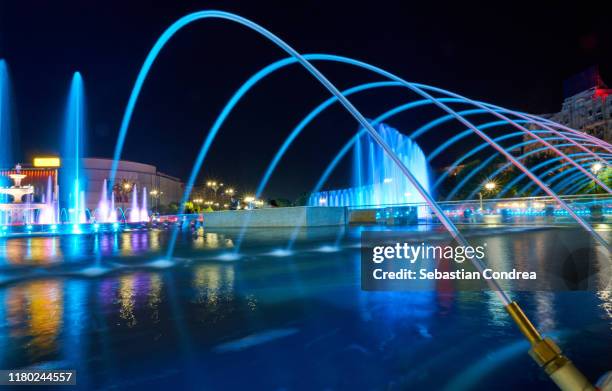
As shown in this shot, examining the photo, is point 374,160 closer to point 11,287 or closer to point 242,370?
point 11,287

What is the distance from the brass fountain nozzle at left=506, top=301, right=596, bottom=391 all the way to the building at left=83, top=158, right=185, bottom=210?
4919 inches

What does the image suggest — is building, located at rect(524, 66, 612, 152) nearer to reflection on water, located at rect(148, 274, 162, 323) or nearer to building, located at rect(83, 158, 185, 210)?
reflection on water, located at rect(148, 274, 162, 323)

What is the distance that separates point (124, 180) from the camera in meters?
118

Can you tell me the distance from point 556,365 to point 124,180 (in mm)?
129521

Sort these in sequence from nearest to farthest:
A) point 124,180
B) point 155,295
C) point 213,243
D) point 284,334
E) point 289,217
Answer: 1. point 284,334
2. point 155,295
3. point 213,243
4. point 289,217
5. point 124,180

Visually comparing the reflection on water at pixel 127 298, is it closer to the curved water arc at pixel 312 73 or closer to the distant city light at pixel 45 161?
the curved water arc at pixel 312 73

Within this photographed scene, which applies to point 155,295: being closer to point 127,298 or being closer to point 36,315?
point 127,298

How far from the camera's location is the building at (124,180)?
112562 millimetres

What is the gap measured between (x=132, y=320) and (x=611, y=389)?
226 inches

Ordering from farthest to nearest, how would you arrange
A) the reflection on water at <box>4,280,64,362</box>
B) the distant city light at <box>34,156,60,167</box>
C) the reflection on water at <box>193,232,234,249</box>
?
1. the distant city light at <box>34,156,60,167</box>
2. the reflection on water at <box>193,232,234,249</box>
3. the reflection on water at <box>4,280,64,362</box>

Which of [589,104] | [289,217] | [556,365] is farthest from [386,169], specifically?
[589,104]

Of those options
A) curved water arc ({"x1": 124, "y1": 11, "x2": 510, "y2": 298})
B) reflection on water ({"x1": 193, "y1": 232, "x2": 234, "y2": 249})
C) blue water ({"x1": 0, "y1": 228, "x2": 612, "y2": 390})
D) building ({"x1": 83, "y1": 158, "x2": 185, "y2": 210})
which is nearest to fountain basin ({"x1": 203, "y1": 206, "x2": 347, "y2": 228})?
reflection on water ({"x1": 193, "y1": 232, "x2": 234, "y2": 249})

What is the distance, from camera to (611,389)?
1.93 metres

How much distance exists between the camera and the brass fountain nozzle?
6.18ft
